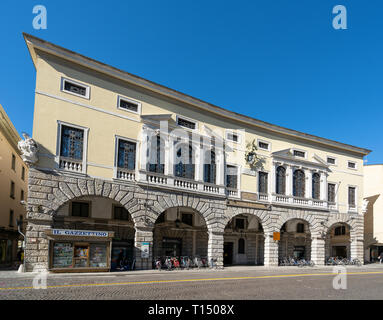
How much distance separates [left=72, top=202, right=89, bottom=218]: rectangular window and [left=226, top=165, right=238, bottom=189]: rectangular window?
10.9 m

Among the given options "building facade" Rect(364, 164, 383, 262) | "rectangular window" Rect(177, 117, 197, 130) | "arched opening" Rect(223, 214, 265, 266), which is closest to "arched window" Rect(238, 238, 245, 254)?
"arched opening" Rect(223, 214, 265, 266)

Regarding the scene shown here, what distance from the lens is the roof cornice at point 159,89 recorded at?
792 inches

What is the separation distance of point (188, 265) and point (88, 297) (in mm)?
13542

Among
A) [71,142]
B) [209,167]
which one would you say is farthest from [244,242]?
[71,142]

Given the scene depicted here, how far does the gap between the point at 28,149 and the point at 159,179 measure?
854cm

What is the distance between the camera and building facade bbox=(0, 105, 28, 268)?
29922 millimetres

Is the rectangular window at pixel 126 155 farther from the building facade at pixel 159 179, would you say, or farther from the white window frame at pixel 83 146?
the white window frame at pixel 83 146

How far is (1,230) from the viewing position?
2866 cm

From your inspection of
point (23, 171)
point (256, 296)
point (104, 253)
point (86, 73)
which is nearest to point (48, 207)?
point (104, 253)

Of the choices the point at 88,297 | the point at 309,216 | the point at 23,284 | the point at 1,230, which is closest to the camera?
the point at 88,297

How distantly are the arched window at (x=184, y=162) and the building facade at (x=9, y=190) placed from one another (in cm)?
1376

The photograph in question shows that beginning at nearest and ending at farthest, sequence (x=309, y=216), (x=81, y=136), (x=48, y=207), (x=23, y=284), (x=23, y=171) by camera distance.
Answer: (x=23, y=284) < (x=48, y=207) < (x=81, y=136) < (x=309, y=216) < (x=23, y=171)

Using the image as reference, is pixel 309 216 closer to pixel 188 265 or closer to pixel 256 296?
pixel 188 265

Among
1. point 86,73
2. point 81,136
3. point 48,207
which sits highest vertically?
point 86,73
